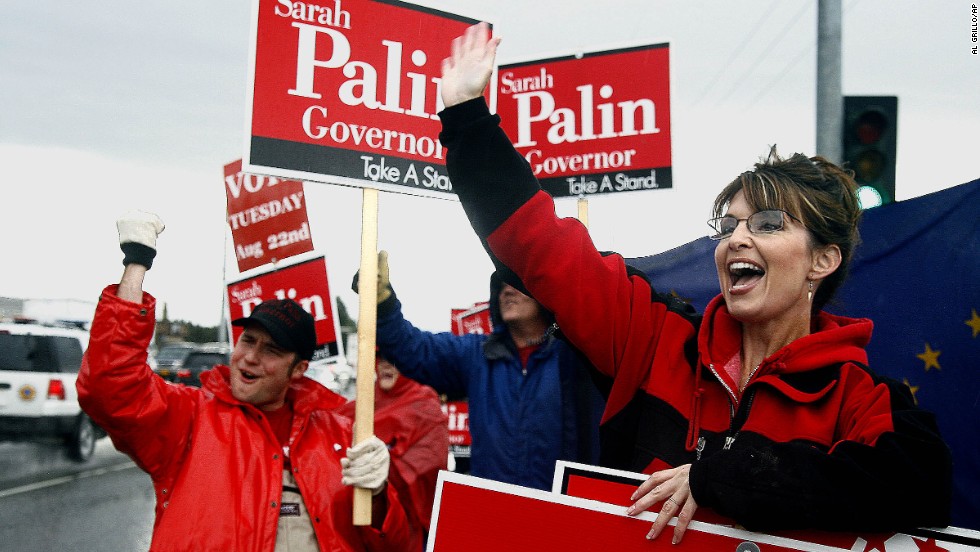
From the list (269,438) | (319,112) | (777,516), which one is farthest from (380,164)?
(777,516)

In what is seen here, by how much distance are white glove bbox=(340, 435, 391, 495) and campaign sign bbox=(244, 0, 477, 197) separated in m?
0.99

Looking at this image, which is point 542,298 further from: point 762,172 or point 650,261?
point 650,261

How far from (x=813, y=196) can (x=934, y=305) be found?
4.47 ft

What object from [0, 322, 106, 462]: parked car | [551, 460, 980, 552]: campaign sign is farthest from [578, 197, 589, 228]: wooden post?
[0, 322, 106, 462]: parked car

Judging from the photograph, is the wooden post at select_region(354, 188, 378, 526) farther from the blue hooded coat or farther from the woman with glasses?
the woman with glasses

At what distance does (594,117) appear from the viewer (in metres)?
4.84

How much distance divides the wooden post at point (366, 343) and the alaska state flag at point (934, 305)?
5.20ft

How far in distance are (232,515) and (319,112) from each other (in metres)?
1.51

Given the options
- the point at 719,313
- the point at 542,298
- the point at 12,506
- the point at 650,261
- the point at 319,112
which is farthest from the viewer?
the point at 12,506

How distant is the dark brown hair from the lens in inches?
85.7

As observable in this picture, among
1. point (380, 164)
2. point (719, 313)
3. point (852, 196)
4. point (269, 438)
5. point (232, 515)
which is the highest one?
point (380, 164)

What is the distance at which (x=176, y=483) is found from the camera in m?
3.10

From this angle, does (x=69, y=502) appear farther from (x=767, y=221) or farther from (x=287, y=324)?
(x=767, y=221)

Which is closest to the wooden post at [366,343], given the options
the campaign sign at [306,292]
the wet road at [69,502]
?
the campaign sign at [306,292]
